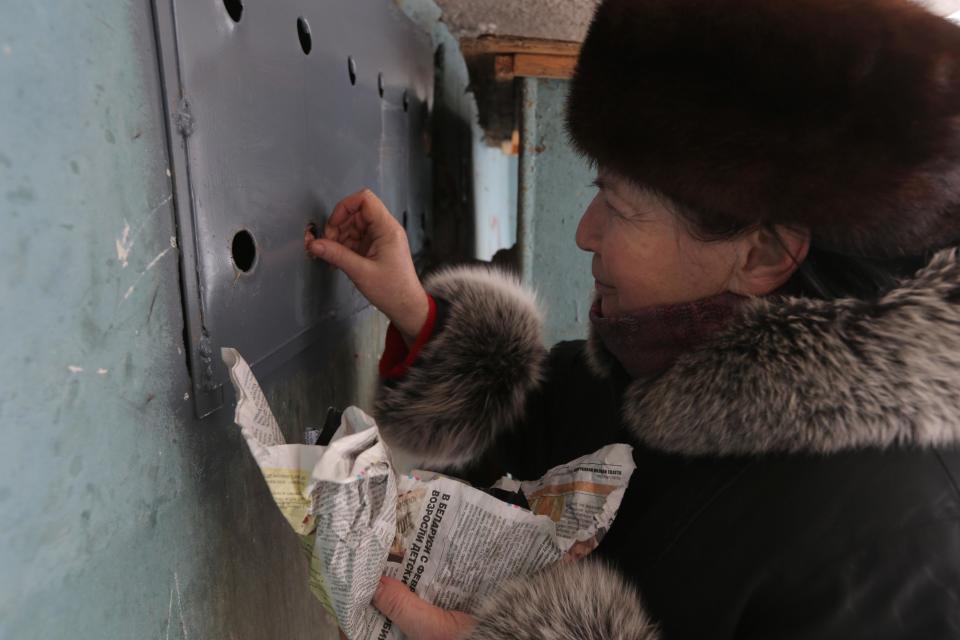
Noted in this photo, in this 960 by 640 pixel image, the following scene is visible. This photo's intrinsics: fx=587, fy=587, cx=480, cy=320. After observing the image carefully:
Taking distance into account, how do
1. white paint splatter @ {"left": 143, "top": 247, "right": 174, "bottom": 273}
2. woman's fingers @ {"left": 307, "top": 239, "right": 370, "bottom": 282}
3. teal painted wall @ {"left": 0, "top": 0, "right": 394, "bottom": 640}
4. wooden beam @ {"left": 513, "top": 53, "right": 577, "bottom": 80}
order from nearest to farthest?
1. teal painted wall @ {"left": 0, "top": 0, "right": 394, "bottom": 640}
2. white paint splatter @ {"left": 143, "top": 247, "right": 174, "bottom": 273}
3. woman's fingers @ {"left": 307, "top": 239, "right": 370, "bottom": 282}
4. wooden beam @ {"left": 513, "top": 53, "right": 577, "bottom": 80}

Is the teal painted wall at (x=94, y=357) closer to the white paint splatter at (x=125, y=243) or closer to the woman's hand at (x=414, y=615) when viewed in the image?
the white paint splatter at (x=125, y=243)

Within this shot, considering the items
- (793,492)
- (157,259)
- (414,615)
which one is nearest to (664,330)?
(793,492)

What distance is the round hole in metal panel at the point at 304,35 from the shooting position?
0.85m

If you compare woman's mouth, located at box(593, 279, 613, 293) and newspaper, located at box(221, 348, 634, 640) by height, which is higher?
woman's mouth, located at box(593, 279, 613, 293)

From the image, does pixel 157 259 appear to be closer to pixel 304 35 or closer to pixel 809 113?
pixel 304 35

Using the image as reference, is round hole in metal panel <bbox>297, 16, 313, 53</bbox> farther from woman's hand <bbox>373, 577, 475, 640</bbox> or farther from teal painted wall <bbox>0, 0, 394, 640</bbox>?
woman's hand <bbox>373, 577, 475, 640</bbox>

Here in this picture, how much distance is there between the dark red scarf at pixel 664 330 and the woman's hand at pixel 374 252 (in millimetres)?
340

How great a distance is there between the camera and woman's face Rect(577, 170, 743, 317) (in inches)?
28.0

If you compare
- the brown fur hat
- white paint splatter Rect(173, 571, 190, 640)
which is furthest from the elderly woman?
white paint splatter Rect(173, 571, 190, 640)

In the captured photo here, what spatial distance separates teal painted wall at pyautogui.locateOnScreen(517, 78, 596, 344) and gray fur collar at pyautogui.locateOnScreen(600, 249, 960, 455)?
1.02 metres

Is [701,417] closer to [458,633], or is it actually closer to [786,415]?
[786,415]

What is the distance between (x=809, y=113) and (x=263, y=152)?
1.97ft

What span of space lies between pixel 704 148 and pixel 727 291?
188 mm

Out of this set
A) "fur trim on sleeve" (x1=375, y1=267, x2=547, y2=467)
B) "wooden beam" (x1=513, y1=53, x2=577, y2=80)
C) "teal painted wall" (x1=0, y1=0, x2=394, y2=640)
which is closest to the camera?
"teal painted wall" (x1=0, y1=0, x2=394, y2=640)
